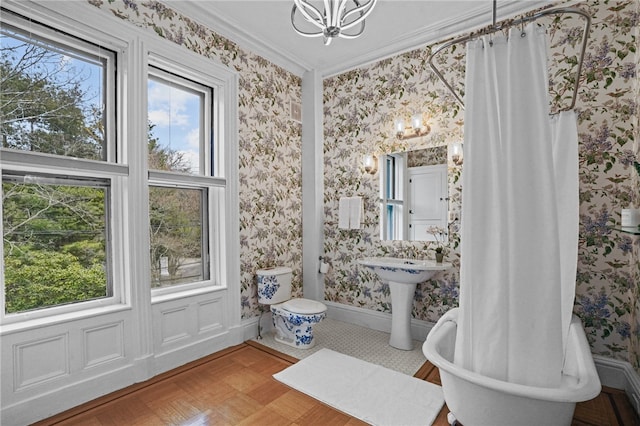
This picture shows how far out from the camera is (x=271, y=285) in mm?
3096

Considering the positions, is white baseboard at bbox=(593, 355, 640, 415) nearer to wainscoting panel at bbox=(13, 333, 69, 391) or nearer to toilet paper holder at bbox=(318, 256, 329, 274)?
toilet paper holder at bbox=(318, 256, 329, 274)

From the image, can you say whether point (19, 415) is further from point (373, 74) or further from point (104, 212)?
point (373, 74)

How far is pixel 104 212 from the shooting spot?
89.5 inches

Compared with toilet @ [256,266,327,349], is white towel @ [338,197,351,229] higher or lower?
higher

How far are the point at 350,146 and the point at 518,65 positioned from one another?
7.60ft

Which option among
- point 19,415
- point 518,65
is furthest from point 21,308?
point 518,65

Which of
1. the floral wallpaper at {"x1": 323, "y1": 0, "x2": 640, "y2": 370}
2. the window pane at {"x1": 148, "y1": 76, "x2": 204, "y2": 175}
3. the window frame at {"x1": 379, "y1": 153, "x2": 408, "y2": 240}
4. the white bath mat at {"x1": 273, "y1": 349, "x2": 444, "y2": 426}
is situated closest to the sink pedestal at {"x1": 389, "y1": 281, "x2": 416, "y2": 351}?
the floral wallpaper at {"x1": 323, "y1": 0, "x2": 640, "y2": 370}

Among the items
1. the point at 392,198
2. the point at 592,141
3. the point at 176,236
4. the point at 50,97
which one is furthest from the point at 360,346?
the point at 50,97

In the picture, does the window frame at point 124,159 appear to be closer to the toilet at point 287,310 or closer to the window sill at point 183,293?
the window sill at point 183,293

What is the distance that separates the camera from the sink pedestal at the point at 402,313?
2.85 m

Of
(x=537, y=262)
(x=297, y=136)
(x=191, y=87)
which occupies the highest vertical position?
(x=191, y=87)

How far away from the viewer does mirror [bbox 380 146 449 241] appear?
301 centimetres

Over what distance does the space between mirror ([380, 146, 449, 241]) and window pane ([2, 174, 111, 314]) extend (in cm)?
244

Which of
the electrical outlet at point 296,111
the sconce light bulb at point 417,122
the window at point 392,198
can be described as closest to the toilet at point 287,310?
the window at point 392,198
